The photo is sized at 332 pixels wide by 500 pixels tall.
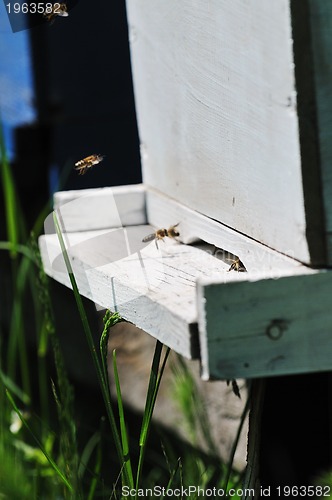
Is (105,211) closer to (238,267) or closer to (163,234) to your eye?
(163,234)

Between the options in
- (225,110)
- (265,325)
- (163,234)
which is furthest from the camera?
(163,234)

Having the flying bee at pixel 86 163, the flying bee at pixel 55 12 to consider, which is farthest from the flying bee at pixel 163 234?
the flying bee at pixel 55 12

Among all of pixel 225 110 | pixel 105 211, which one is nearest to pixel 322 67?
pixel 225 110

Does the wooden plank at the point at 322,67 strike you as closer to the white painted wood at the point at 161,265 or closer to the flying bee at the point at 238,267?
the white painted wood at the point at 161,265

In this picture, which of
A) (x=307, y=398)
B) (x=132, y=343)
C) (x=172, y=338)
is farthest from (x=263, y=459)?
(x=132, y=343)

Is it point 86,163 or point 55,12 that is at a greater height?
point 55,12

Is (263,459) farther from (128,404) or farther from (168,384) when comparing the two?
(128,404)

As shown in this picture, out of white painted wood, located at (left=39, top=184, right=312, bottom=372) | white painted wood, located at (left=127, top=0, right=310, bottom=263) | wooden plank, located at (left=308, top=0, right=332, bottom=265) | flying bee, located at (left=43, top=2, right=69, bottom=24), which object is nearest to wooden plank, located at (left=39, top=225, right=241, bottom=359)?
white painted wood, located at (left=39, top=184, right=312, bottom=372)
